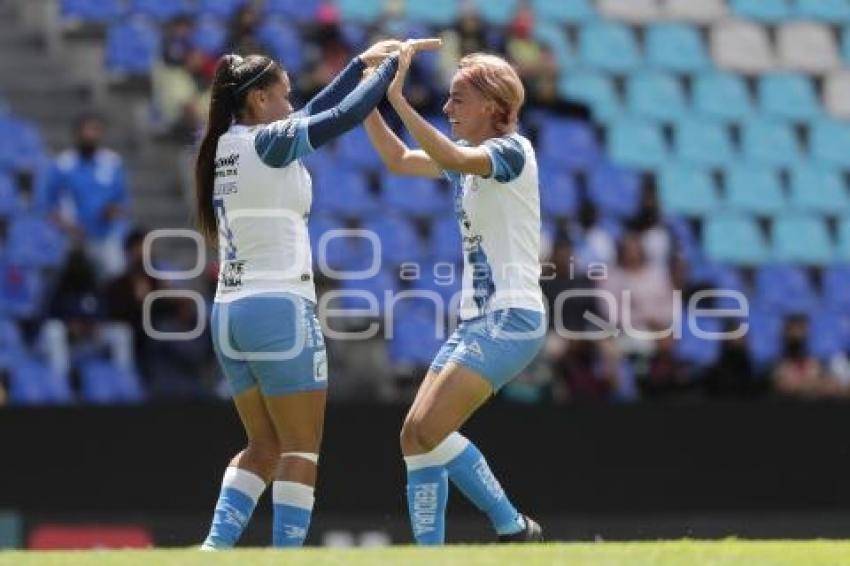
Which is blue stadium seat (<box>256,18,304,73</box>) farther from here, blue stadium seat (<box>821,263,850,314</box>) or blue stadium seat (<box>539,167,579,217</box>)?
blue stadium seat (<box>821,263,850,314</box>)

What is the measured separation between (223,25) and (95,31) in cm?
104

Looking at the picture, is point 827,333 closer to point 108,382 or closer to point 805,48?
point 805,48

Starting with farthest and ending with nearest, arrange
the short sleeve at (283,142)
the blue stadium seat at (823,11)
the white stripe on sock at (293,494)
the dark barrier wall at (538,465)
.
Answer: the blue stadium seat at (823,11)
the dark barrier wall at (538,465)
the white stripe on sock at (293,494)
the short sleeve at (283,142)

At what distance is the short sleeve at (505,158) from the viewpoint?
25.3ft

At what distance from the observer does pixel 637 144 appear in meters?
16.4

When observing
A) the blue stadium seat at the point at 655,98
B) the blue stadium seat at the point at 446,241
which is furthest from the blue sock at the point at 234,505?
the blue stadium seat at the point at 655,98

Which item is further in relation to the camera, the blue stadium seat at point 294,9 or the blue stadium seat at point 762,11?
the blue stadium seat at point 762,11

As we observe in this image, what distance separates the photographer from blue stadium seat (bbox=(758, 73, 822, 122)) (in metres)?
17.4

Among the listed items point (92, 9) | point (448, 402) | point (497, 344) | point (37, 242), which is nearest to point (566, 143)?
point (92, 9)

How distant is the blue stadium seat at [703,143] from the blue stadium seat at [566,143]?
0.95 m

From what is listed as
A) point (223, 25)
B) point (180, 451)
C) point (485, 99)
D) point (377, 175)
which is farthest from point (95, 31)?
point (485, 99)

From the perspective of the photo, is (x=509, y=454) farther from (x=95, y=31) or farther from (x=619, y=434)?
(x=95, y=31)

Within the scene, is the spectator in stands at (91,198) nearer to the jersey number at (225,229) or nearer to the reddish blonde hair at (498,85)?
the jersey number at (225,229)

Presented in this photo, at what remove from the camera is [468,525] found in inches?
460
